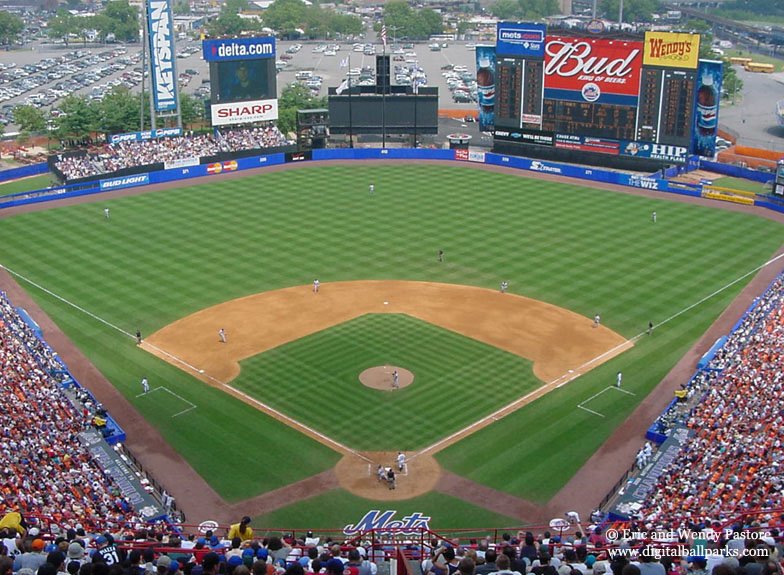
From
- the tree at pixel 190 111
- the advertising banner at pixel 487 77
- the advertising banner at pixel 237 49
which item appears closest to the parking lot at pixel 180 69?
the tree at pixel 190 111

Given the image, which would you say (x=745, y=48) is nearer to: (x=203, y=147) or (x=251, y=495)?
(x=203, y=147)

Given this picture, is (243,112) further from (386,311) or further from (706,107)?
(386,311)

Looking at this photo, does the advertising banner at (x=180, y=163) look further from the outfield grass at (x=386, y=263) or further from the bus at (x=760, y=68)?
the bus at (x=760, y=68)

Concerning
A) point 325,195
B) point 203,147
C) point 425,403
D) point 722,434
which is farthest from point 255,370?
point 203,147

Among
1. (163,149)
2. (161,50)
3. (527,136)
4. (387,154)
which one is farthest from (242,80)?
(527,136)

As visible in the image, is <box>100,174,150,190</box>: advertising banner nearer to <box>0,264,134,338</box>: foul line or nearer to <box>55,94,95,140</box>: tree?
<box>55,94,95,140</box>: tree
